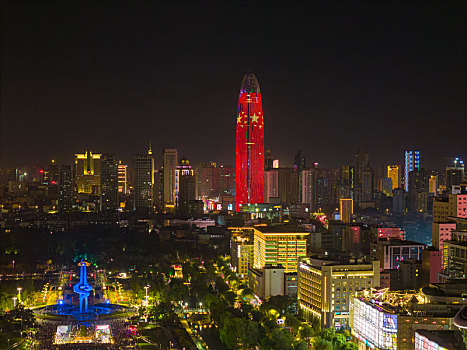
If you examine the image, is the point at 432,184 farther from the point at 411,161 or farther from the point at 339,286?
the point at 339,286

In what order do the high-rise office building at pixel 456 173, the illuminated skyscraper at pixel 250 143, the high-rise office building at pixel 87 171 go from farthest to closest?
the high-rise office building at pixel 87 171 → the illuminated skyscraper at pixel 250 143 → the high-rise office building at pixel 456 173

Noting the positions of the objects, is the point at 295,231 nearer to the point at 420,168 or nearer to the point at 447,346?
the point at 447,346

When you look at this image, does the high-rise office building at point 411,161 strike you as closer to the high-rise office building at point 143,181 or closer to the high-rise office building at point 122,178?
the high-rise office building at point 143,181

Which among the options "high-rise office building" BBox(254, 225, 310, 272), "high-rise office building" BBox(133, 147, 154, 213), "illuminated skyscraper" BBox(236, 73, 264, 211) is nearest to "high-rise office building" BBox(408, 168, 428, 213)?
"illuminated skyscraper" BBox(236, 73, 264, 211)

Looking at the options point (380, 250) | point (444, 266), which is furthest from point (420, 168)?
point (444, 266)

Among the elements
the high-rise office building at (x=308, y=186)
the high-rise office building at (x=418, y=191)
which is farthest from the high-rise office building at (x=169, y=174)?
the high-rise office building at (x=418, y=191)

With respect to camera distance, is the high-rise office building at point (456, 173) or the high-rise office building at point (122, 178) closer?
the high-rise office building at point (456, 173)
